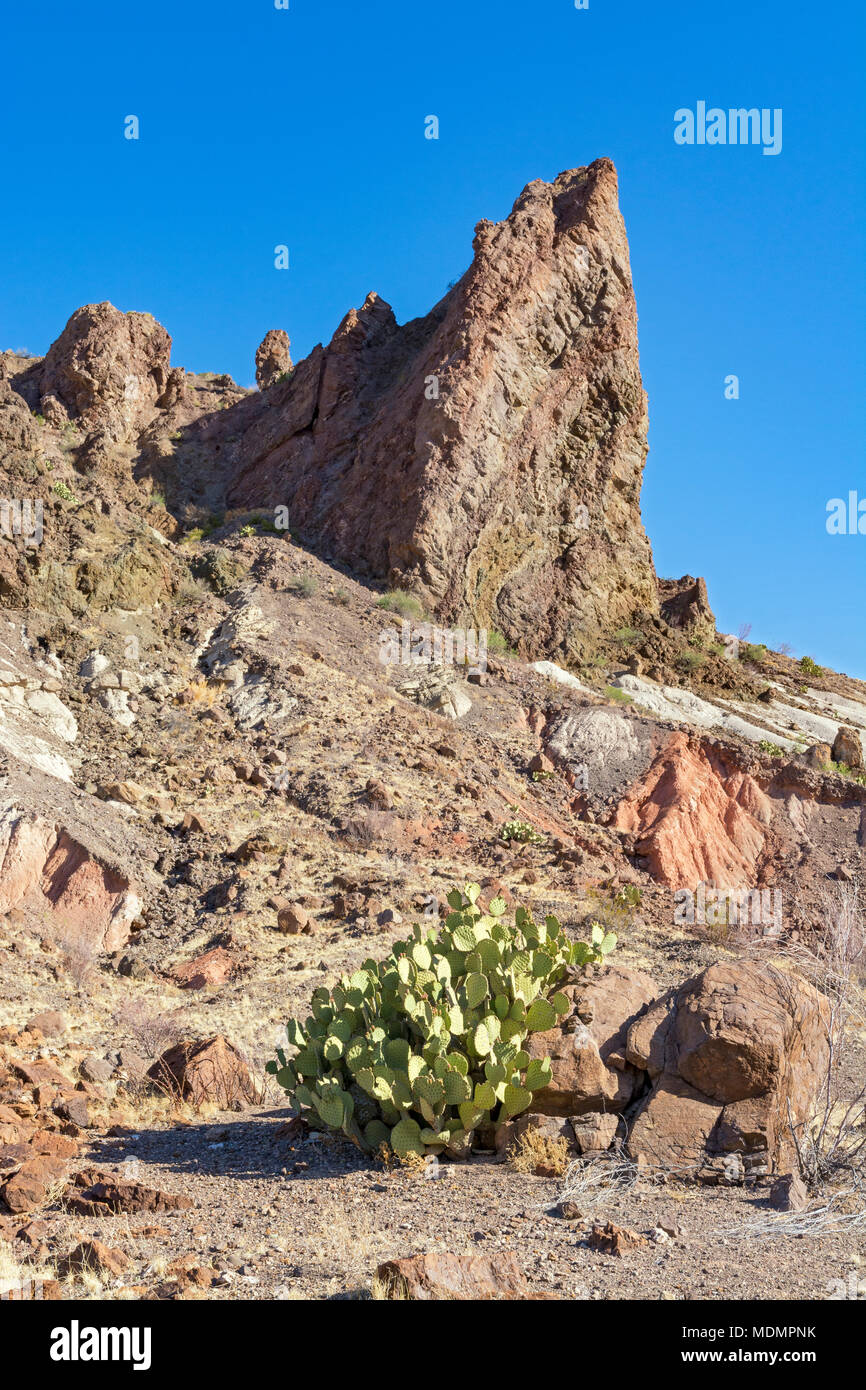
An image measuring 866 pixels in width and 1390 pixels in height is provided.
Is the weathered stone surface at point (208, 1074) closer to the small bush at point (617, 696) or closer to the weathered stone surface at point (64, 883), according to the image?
the weathered stone surface at point (64, 883)

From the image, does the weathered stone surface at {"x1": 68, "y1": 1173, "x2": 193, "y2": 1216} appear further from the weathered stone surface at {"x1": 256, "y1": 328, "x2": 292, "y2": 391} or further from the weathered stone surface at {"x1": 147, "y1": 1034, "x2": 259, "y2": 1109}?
the weathered stone surface at {"x1": 256, "y1": 328, "x2": 292, "y2": 391}

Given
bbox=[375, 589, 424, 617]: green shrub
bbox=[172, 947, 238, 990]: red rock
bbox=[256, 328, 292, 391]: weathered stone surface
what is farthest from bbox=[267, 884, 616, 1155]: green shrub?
bbox=[256, 328, 292, 391]: weathered stone surface

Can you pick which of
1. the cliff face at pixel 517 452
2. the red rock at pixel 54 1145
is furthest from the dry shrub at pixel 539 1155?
the cliff face at pixel 517 452

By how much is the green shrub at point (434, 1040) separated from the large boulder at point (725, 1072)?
0.75 m

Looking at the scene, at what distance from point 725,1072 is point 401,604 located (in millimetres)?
19008

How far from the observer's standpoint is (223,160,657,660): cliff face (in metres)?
26.2

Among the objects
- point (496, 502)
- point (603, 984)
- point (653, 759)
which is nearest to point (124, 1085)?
point (603, 984)

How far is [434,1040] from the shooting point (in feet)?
22.1

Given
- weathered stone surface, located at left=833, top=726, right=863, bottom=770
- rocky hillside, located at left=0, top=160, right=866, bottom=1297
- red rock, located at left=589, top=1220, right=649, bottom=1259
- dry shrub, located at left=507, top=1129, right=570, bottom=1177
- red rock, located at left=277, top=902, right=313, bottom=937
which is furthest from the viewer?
weathered stone surface, located at left=833, top=726, right=863, bottom=770

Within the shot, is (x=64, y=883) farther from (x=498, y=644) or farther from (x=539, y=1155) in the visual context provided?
(x=498, y=644)

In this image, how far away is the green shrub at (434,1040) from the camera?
22.0ft

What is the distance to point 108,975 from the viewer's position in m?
12.3

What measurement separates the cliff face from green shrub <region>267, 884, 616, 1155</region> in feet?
60.0
